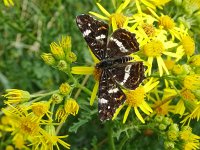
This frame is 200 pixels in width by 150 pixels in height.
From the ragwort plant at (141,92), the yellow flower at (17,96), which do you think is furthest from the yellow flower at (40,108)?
the yellow flower at (17,96)

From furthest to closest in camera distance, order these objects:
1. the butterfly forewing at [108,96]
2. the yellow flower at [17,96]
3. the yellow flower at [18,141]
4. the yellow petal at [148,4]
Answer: the yellow flower at [18,141] → the yellow petal at [148,4] → the yellow flower at [17,96] → the butterfly forewing at [108,96]

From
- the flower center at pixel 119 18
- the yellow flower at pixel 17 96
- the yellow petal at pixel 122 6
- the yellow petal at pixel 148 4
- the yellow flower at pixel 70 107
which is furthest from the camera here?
the yellow petal at pixel 148 4

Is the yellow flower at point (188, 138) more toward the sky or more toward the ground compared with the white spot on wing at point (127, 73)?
more toward the ground

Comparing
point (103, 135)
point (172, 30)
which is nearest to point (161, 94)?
point (172, 30)

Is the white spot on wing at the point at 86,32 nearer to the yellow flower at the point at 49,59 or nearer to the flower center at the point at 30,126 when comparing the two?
the yellow flower at the point at 49,59

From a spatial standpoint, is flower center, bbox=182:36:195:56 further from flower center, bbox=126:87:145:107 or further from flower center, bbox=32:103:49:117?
flower center, bbox=32:103:49:117

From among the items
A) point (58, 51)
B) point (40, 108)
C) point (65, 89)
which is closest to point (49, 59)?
point (58, 51)

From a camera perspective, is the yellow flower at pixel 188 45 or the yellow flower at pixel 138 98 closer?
the yellow flower at pixel 138 98

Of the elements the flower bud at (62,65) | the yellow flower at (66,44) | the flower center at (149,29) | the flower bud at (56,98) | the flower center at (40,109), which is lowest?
the flower center at (40,109)
